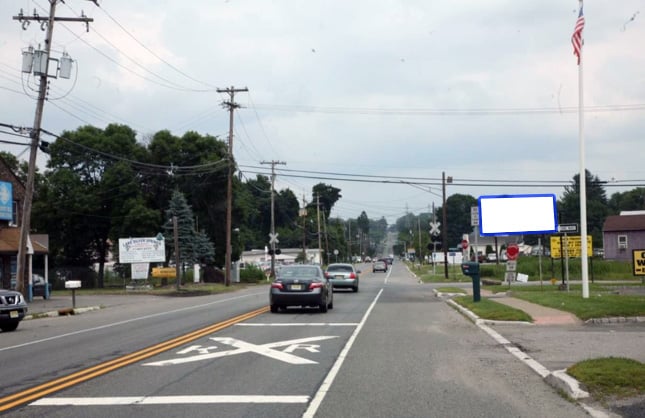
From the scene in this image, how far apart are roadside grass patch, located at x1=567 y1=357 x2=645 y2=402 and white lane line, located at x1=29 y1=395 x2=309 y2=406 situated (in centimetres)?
357

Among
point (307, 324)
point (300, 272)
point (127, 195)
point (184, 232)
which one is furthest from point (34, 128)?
point (127, 195)

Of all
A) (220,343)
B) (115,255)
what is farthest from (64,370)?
(115,255)

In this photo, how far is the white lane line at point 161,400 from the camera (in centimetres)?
881

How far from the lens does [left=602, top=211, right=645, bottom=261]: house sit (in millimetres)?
66438

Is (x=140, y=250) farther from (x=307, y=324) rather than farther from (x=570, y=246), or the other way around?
(x=307, y=324)

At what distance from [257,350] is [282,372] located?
2.59 metres

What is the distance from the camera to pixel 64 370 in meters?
11.6

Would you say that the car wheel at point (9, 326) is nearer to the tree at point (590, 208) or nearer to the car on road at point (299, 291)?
the car on road at point (299, 291)

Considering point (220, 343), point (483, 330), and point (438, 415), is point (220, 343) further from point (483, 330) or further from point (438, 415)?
point (438, 415)

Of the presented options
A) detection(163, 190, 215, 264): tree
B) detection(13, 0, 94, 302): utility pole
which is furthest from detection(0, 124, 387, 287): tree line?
detection(13, 0, 94, 302): utility pole

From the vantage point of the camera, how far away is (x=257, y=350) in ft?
44.3

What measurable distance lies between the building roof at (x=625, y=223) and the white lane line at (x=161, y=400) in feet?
209

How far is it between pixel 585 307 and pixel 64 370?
13646mm

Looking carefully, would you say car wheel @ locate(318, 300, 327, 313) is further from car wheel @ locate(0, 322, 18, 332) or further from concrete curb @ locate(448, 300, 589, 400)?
car wheel @ locate(0, 322, 18, 332)
